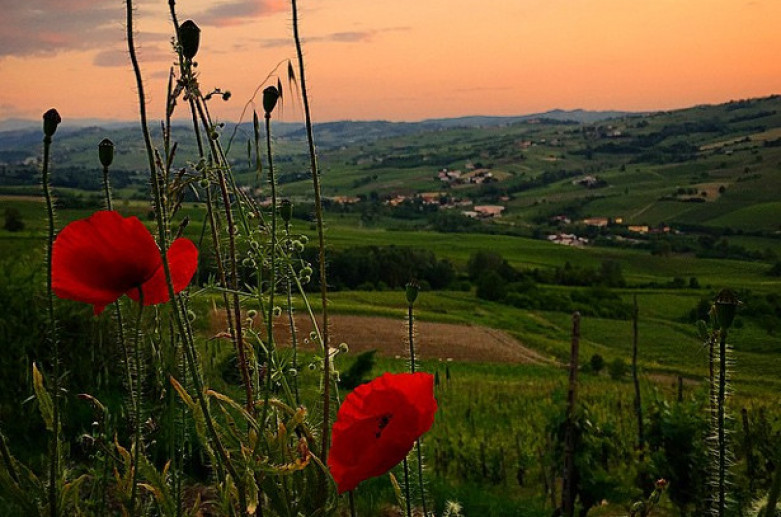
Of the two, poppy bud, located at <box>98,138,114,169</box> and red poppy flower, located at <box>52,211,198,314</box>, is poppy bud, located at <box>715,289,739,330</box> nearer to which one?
red poppy flower, located at <box>52,211,198,314</box>

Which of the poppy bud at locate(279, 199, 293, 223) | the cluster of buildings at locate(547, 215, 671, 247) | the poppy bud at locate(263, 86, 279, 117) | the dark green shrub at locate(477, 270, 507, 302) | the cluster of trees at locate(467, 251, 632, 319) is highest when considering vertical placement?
the poppy bud at locate(263, 86, 279, 117)

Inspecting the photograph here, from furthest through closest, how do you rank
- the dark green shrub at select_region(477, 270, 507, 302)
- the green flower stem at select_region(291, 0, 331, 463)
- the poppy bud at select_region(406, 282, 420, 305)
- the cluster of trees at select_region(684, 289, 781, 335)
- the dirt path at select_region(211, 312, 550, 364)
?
the dark green shrub at select_region(477, 270, 507, 302)
the cluster of trees at select_region(684, 289, 781, 335)
the dirt path at select_region(211, 312, 550, 364)
the poppy bud at select_region(406, 282, 420, 305)
the green flower stem at select_region(291, 0, 331, 463)

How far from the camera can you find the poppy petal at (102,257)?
1260mm

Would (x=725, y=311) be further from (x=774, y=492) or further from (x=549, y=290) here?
(x=549, y=290)

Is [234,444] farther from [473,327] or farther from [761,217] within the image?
[761,217]

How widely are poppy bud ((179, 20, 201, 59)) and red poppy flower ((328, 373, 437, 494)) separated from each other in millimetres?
646

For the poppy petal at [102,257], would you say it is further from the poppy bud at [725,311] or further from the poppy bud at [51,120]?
the poppy bud at [725,311]

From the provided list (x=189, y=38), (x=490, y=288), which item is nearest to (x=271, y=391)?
(x=189, y=38)

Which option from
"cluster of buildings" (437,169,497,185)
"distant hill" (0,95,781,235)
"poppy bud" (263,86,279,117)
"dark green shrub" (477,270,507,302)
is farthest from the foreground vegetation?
"cluster of buildings" (437,169,497,185)

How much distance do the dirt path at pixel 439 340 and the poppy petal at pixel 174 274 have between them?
1963 centimetres

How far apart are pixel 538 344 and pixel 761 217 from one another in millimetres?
77332

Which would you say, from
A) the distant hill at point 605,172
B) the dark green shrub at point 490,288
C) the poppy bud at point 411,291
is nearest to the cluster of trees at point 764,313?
the dark green shrub at point 490,288

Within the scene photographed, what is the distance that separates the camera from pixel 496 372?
22.7 metres

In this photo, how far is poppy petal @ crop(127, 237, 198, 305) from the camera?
4.34 feet
